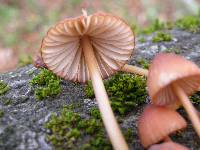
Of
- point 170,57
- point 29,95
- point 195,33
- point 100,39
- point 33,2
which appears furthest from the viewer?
point 33,2

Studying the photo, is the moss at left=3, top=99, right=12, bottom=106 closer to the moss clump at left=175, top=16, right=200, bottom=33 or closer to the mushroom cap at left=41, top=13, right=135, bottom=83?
the mushroom cap at left=41, top=13, right=135, bottom=83

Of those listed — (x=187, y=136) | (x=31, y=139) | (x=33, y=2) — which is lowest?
(x=187, y=136)

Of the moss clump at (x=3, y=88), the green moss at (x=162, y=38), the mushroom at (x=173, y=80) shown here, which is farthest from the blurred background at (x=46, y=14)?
the mushroom at (x=173, y=80)

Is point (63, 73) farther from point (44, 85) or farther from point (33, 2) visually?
point (33, 2)

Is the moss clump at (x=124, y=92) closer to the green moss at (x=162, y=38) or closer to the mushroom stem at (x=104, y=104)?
the mushroom stem at (x=104, y=104)

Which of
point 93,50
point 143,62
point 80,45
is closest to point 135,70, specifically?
point 93,50

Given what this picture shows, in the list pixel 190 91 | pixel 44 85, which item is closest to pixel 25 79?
A: pixel 44 85

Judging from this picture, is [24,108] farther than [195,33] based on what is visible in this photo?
No

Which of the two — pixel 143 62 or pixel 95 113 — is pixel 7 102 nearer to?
pixel 95 113
